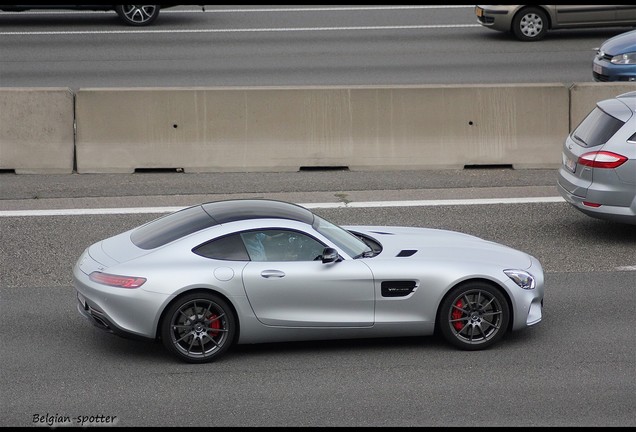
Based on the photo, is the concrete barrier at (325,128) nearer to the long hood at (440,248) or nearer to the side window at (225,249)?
the long hood at (440,248)

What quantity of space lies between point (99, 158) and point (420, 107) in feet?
15.6

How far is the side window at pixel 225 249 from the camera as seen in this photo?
790 cm

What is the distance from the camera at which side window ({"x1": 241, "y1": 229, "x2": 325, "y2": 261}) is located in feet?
26.2

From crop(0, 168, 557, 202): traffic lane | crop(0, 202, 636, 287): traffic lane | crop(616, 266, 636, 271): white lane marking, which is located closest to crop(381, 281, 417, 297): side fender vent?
crop(0, 202, 636, 287): traffic lane

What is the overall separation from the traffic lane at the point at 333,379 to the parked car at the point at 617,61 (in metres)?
8.84

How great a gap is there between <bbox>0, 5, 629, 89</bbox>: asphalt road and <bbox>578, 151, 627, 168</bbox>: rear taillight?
8044 mm

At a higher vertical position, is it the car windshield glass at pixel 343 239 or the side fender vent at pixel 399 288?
the car windshield glass at pixel 343 239

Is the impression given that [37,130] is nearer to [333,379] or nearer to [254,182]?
[254,182]

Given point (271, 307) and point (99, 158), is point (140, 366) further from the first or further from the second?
point (99, 158)

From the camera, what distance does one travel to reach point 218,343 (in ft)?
25.6

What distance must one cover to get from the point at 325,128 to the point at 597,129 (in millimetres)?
4304

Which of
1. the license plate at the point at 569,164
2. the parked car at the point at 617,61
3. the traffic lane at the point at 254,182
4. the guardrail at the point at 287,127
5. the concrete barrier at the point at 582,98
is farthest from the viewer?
the parked car at the point at 617,61

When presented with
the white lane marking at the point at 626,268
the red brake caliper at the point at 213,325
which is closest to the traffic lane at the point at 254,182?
the white lane marking at the point at 626,268

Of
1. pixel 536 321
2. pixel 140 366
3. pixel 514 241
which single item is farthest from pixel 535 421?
pixel 514 241
